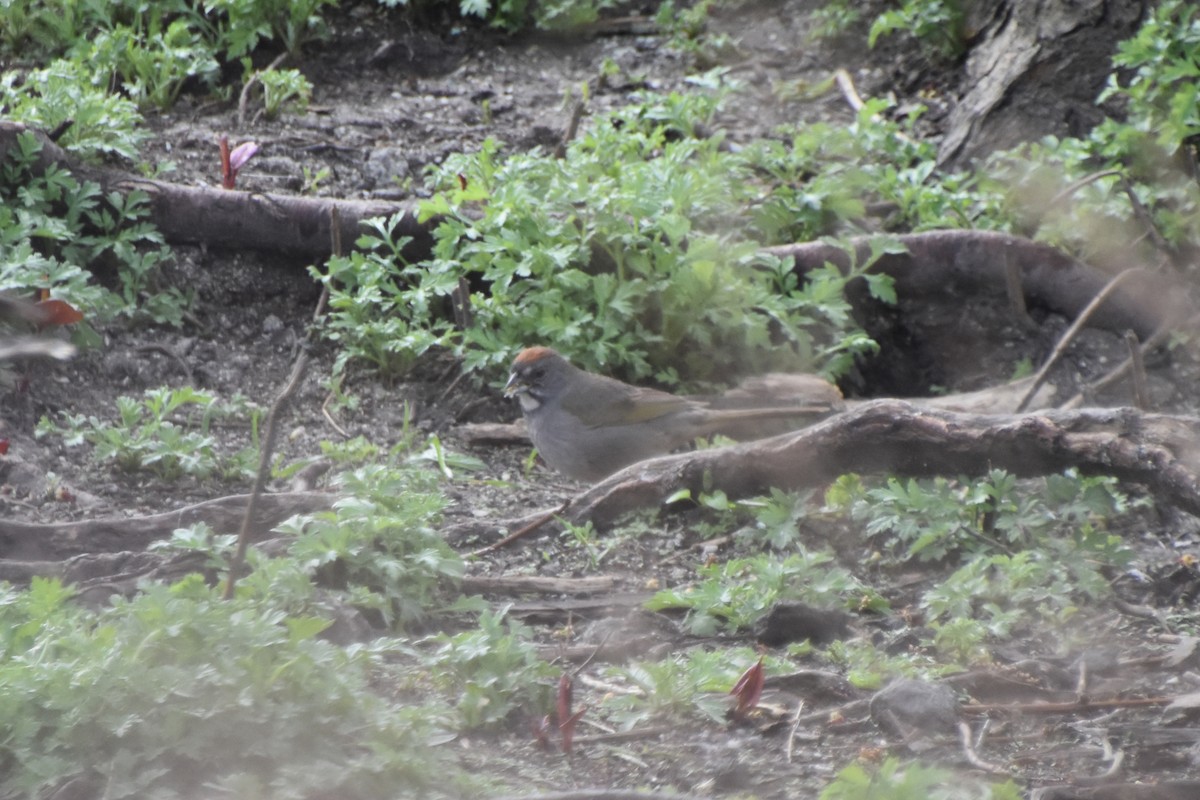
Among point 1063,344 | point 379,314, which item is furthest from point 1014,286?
point 379,314

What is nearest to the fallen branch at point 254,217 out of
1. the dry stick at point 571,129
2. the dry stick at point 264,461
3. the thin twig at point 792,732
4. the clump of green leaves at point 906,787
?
the dry stick at point 571,129

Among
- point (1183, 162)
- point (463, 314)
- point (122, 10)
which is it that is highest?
point (122, 10)

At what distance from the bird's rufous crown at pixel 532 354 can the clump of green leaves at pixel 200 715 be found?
2.68 m

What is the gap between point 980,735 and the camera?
3105mm

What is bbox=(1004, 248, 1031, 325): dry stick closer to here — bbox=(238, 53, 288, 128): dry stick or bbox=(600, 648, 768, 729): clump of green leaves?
bbox=(600, 648, 768, 729): clump of green leaves

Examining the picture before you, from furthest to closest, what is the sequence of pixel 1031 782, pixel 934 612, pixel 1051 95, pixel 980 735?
pixel 1051 95 → pixel 934 612 → pixel 980 735 → pixel 1031 782

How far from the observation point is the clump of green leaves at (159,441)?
15.4 ft

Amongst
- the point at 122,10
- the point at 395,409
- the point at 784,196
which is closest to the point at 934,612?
the point at 395,409

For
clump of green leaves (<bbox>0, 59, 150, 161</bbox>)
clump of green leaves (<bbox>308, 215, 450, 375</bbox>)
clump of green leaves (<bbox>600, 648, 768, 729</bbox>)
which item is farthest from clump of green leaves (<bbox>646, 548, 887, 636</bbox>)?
clump of green leaves (<bbox>0, 59, 150, 161</bbox>)

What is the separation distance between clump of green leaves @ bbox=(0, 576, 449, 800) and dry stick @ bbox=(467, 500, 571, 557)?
1608 millimetres

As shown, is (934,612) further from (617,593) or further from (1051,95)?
(1051,95)

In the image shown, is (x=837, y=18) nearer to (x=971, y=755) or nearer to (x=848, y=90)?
(x=848, y=90)

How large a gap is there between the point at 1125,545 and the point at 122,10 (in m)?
5.81

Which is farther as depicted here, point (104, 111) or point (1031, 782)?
point (104, 111)
